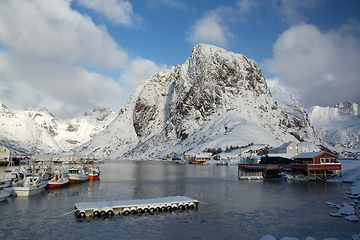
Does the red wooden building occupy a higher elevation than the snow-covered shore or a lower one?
higher

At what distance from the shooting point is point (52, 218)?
1109 inches

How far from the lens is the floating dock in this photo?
94.9 feet

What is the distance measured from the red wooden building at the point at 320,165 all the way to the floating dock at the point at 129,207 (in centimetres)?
4014

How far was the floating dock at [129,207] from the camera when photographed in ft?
94.9

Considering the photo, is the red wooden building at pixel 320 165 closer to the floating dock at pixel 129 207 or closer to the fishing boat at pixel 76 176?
the floating dock at pixel 129 207

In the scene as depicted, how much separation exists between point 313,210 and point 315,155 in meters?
34.5

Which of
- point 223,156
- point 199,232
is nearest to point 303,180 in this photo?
point 199,232

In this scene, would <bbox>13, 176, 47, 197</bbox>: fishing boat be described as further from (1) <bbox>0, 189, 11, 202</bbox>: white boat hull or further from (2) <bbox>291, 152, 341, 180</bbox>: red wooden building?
(2) <bbox>291, 152, 341, 180</bbox>: red wooden building

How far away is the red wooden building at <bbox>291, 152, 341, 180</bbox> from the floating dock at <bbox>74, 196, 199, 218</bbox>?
40.1 metres

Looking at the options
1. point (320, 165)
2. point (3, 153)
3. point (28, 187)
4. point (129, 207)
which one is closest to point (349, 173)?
point (320, 165)

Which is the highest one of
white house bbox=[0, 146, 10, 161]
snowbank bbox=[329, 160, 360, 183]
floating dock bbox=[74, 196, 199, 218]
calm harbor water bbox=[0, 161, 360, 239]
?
white house bbox=[0, 146, 10, 161]

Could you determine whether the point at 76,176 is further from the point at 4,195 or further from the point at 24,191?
the point at 4,195

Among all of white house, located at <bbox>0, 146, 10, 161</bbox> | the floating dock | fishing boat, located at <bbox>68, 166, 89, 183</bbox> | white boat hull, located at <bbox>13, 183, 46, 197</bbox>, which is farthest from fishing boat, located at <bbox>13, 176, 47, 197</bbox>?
white house, located at <bbox>0, 146, 10, 161</bbox>

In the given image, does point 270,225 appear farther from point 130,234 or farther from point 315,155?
point 315,155
